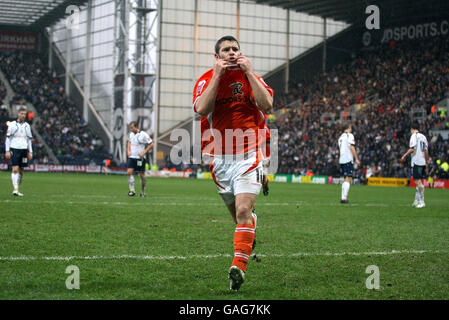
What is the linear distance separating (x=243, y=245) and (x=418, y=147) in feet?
38.9

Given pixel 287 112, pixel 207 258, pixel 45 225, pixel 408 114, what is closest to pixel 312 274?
pixel 207 258

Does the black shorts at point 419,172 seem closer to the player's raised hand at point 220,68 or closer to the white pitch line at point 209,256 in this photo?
the white pitch line at point 209,256

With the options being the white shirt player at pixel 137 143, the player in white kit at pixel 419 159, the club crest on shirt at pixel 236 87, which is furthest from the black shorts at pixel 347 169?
the club crest on shirt at pixel 236 87

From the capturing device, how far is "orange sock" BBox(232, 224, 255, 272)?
16.5 feet

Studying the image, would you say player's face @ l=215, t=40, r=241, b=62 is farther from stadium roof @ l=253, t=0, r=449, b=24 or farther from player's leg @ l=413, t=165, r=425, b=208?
stadium roof @ l=253, t=0, r=449, b=24

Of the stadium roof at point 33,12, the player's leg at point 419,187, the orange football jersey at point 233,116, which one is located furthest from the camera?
the stadium roof at point 33,12

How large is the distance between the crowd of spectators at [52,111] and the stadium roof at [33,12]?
3.43 meters

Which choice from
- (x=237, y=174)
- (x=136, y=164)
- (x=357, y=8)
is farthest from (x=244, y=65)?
(x=357, y=8)

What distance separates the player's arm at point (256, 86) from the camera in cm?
515

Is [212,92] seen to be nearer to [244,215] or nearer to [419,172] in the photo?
[244,215]

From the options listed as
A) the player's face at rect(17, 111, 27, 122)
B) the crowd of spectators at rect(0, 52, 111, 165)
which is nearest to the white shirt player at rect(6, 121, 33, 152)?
the player's face at rect(17, 111, 27, 122)

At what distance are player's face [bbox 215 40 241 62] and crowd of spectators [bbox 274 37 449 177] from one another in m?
31.0

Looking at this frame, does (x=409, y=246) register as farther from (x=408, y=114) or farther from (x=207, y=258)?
(x=408, y=114)
